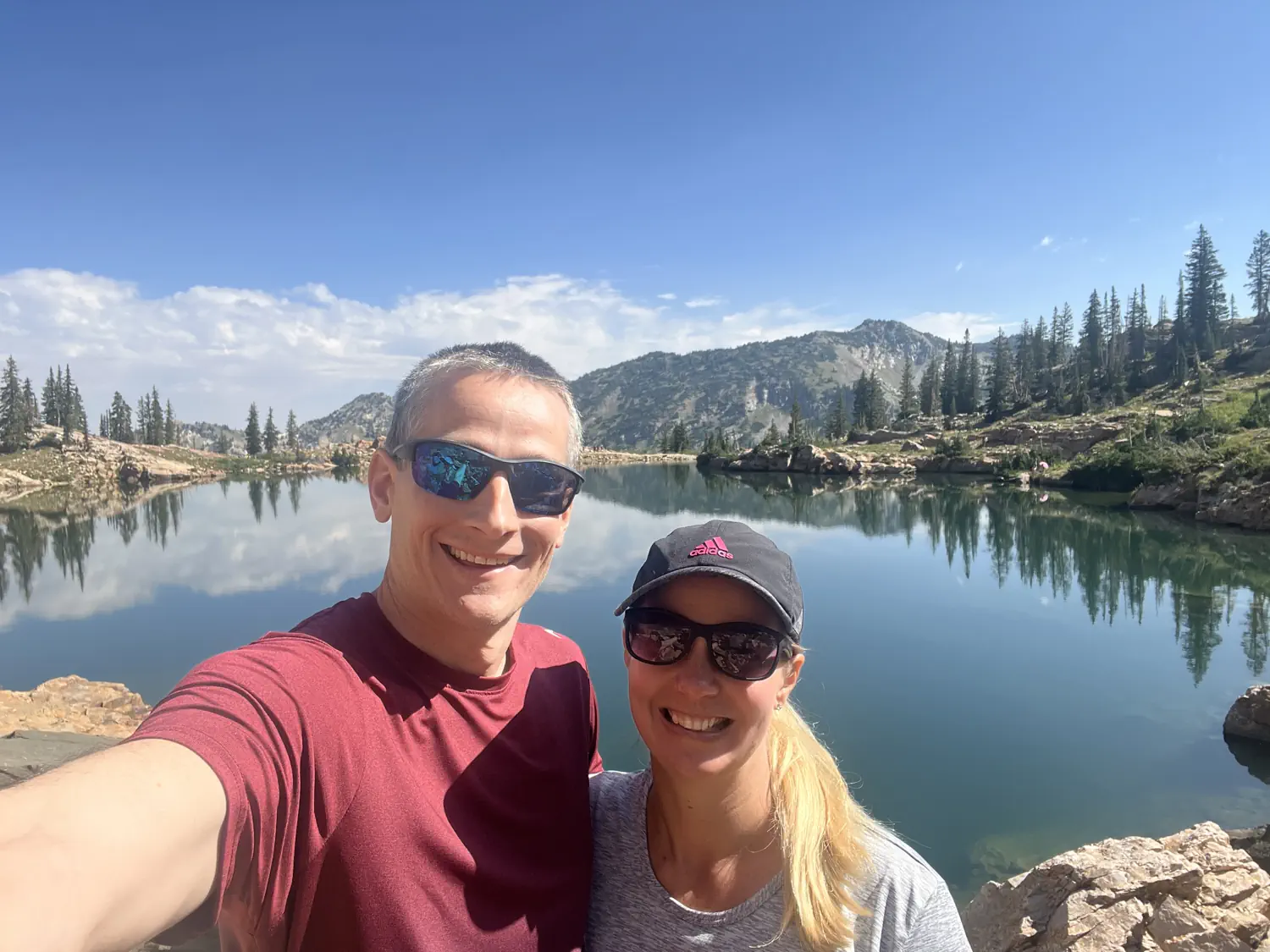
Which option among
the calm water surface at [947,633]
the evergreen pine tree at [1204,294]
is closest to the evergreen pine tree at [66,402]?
the calm water surface at [947,633]

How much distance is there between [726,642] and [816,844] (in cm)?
59

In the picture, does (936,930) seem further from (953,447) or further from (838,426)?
A: (838,426)

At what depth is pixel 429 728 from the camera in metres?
1.84

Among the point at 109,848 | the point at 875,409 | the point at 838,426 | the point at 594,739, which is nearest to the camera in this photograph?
the point at 109,848

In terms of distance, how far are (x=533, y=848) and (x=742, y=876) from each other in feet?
2.01

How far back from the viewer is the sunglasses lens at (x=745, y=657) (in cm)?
202

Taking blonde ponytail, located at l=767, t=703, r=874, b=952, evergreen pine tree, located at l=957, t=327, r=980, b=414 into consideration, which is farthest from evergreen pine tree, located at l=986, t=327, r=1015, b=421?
blonde ponytail, located at l=767, t=703, r=874, b=952

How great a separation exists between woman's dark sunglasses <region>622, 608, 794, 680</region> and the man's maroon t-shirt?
1.61 ft

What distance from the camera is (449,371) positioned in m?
2.21

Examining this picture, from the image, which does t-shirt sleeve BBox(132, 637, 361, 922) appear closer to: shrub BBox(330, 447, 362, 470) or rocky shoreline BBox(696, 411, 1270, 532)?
rocky shoreline BBox(696, 411, 1270, 532)

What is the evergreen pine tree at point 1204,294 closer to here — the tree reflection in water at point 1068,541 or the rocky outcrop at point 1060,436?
the rocky outcrop at point 1060,436

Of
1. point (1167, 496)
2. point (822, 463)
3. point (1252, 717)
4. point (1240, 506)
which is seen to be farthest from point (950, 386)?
point (1252, 717)

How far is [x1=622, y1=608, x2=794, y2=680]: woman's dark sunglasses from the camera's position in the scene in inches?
79.0

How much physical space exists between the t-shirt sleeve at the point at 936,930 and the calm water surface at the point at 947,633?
20.5 ft
